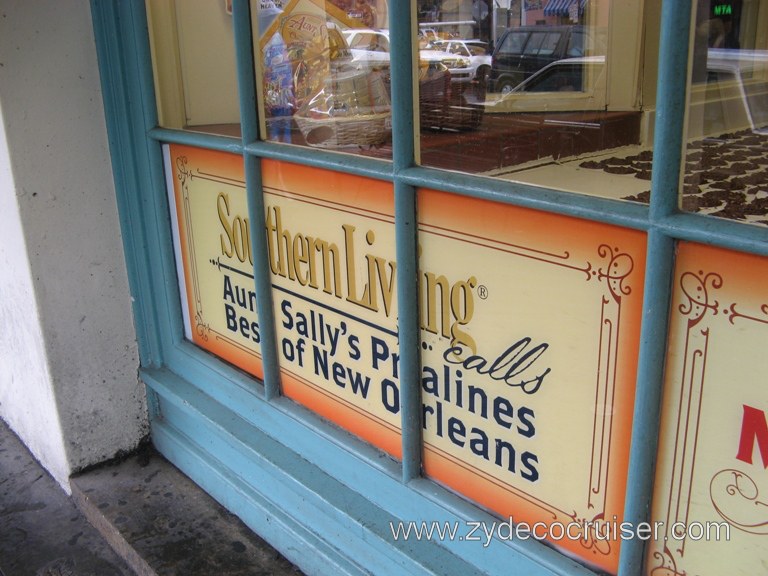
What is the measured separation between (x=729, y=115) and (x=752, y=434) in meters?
0.98

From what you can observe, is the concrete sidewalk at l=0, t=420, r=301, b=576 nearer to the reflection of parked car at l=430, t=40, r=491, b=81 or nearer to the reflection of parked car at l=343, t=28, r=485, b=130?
the reflection of parked car at l=343, t=28, r=485, b=130

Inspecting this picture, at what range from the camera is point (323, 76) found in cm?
186

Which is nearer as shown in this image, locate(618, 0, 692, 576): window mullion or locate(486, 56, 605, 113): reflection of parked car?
locate(618, 0, 692, 576): window mullion

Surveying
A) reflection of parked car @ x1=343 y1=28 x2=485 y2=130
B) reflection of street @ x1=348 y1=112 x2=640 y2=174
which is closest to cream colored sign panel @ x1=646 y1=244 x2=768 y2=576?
reflection of street @ x1=348 y1=112 x2=640 y2=174

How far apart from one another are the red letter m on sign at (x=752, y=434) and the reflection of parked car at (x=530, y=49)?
106 cm

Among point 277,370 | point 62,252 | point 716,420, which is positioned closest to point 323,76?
point 277,370

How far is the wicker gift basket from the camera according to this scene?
164 centimetres

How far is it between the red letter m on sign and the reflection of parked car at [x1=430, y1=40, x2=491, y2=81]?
96cm

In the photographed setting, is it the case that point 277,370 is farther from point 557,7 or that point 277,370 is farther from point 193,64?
point 557,7

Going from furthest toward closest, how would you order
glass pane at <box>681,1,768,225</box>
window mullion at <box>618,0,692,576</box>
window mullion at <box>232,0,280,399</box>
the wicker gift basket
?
window mullion at <box>232,0,280,399</box> < the wicker gift basket < glass pane at <box>681,1,768,225</box> < window mullion at <box>618,0,692,576</box>

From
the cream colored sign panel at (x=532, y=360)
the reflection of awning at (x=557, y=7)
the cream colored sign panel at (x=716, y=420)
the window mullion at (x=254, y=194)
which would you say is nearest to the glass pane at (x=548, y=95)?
the reflection of awning at (x=557, y=7)

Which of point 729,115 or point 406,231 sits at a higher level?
point 729,115

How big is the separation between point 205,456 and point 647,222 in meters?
1.65

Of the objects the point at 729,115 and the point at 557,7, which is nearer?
the point at 729,115
